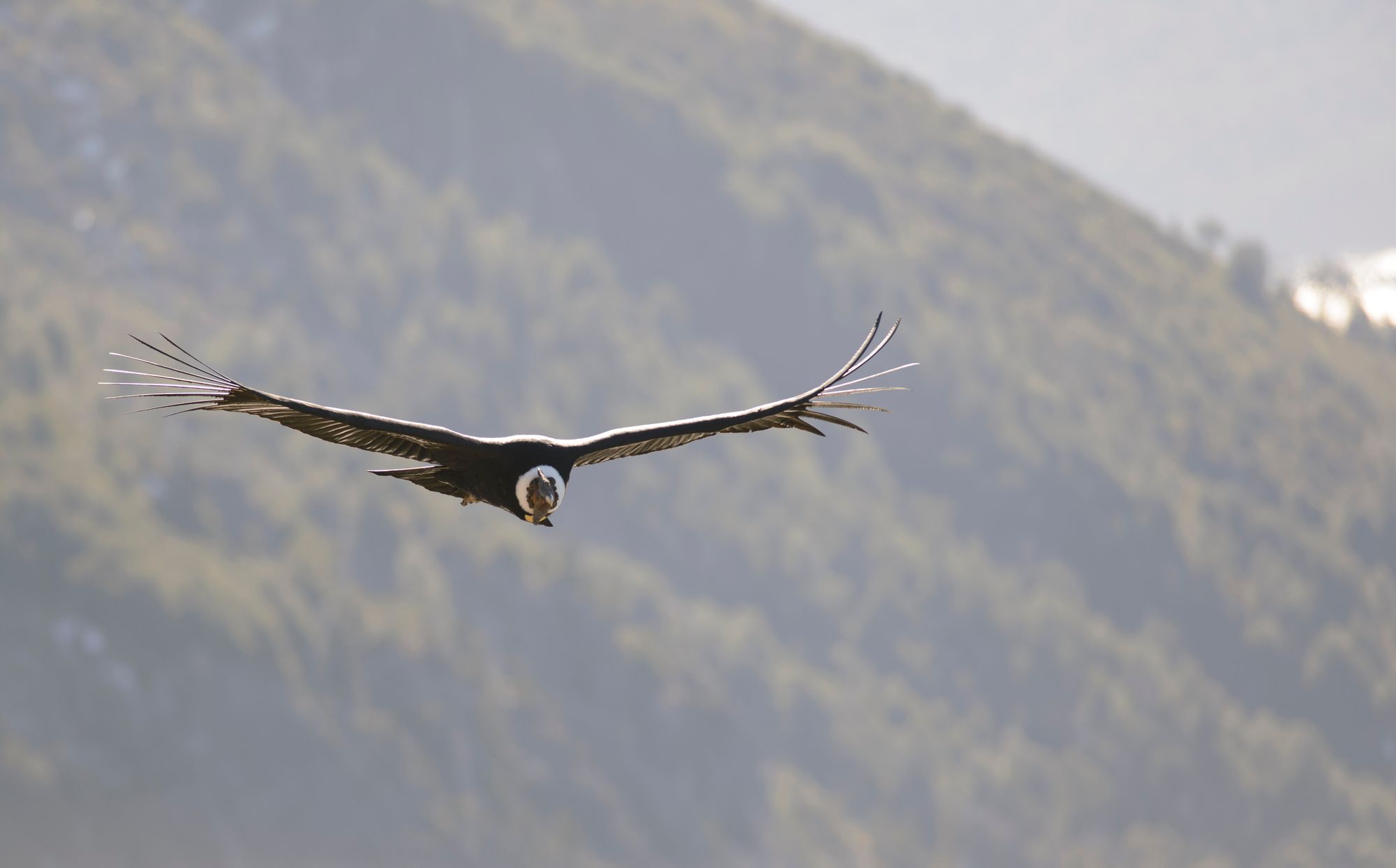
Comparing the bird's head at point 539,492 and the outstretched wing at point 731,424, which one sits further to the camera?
the outstretched wing at point 731,424

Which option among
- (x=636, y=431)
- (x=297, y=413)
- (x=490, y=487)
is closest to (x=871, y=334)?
(x=636, y=431)

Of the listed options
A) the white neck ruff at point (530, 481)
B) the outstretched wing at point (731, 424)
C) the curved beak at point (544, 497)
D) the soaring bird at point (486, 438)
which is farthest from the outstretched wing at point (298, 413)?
the outstretched wing at point (731, 424)

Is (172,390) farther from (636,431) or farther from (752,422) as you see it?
(752,422)

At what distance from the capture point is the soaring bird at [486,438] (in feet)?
71.3

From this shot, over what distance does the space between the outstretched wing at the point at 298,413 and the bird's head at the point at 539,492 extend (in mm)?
736

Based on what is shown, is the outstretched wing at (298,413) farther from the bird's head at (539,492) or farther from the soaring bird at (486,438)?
the bird's head at (539,492)

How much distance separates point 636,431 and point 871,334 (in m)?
3.18

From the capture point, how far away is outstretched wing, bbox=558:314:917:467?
24156 mm

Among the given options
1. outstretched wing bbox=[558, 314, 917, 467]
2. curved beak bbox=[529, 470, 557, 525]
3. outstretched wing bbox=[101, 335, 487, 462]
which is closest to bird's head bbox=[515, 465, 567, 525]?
curved beak bbox=[529, 470, 557, 525]

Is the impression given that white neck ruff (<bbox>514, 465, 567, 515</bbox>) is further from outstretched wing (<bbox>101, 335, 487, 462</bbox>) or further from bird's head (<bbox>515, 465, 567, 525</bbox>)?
outstretched wing (<bbox>101, 335, 487, 462</bbox>)

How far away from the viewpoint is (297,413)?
22297 mm

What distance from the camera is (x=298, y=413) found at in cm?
2220

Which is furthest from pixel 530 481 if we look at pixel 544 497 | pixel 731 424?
pixel 731 424

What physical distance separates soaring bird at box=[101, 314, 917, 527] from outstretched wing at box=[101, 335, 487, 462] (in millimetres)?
17
